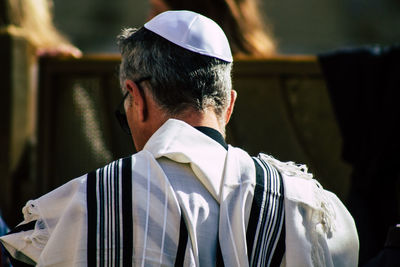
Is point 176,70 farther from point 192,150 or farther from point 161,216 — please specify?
point 161,216

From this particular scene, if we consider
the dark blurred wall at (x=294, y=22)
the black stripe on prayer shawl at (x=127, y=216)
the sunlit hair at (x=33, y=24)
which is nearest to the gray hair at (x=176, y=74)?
the black stripe on prayer shawl at (x=127, y=216)

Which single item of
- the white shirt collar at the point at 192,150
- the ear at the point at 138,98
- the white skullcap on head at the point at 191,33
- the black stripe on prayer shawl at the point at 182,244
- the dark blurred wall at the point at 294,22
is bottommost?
the black stripe on prayer shawl at the point at 182,244

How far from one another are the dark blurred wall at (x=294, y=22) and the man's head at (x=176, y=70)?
1132 cm

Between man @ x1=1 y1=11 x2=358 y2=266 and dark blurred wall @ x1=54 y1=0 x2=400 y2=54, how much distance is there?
11359 millimetres

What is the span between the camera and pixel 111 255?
1.97 m

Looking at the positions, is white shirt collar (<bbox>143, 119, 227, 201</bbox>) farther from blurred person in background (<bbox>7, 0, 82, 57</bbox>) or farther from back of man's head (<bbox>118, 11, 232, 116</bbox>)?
blurred person in background (<bbox>7, 0, 82, 57</bbox>)

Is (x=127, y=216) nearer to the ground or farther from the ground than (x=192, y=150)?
nearer to the ground

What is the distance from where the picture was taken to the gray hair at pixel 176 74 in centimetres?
214

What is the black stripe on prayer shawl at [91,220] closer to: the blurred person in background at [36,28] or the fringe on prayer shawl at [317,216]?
the fringe on prayer shawl at [317,216]

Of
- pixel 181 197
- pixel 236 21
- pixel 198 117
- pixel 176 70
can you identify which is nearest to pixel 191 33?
pixel 176 70

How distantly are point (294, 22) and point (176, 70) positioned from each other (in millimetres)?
12404

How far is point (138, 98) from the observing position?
7.20 feet

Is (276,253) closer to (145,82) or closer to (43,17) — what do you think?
(145,82)

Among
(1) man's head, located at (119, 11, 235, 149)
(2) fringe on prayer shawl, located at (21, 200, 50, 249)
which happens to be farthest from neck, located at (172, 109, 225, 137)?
(2) fringe on prayer shawl, located at (21, 200, 50, 249)
